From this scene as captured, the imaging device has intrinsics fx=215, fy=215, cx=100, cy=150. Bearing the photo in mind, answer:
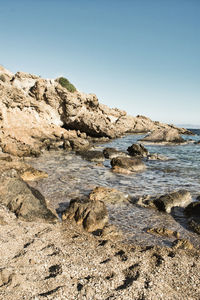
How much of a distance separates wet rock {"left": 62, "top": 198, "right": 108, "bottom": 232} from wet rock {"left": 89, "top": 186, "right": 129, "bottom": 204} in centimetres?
198

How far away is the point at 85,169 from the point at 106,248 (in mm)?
12153

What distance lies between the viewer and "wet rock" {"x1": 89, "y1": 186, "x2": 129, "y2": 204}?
11414 millimetres

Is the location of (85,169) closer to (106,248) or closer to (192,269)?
(106,248)

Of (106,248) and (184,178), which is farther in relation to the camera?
(184,178)

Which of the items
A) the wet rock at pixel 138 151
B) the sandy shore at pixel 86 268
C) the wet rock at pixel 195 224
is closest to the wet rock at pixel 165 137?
→ the wet rock at pixel 138 151

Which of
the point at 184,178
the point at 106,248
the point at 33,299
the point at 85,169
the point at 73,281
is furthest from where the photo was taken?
the point at 85,169

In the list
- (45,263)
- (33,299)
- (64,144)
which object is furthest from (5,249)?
(64,144)

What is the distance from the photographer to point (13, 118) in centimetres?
3369

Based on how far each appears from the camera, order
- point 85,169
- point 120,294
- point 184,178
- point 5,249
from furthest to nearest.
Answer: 1. point 85,169
2. point 184,178
3. point 5,249
4. point 120,294

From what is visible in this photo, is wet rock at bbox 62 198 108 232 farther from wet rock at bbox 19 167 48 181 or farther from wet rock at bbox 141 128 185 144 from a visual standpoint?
→ wet rock at bbox 141 128 185 144

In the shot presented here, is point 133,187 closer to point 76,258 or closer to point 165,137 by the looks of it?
point 76,258

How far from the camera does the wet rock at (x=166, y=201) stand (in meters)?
10.6

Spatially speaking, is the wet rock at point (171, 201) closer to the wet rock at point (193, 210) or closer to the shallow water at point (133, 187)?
the shallow water at point (133, 187)

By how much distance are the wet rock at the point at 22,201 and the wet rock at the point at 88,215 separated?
0.78 meters
